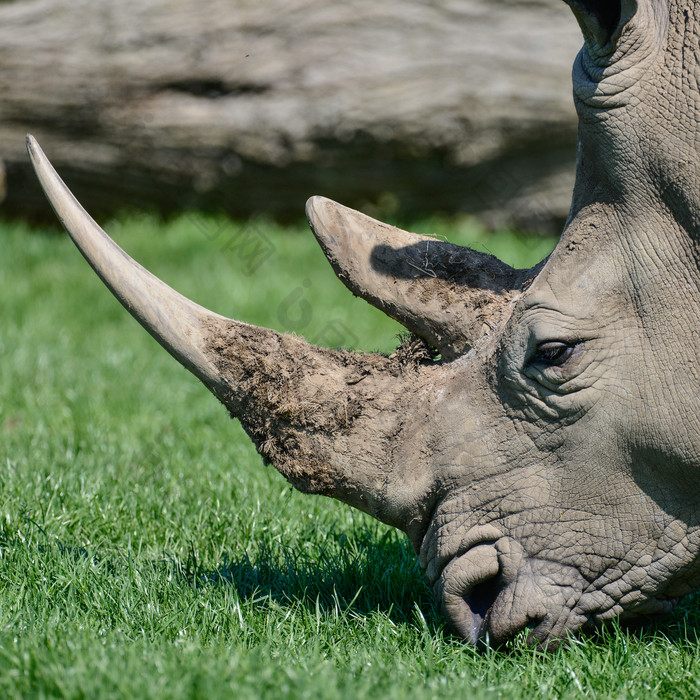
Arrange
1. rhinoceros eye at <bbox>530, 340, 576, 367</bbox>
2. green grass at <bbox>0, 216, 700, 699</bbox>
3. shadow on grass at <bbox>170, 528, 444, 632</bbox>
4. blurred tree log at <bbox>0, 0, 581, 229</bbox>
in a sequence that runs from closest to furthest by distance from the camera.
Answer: green grass at <bbox>0, 216, 700, 699</bbox>, rhinoceros eye at <bbox>530, 340, 576, 367</bbox>, shadow on grass at <bbox>170, 528, 444, 632</bbox>, blurred tree log at <bbox>0, 0, 581, 229</bbox>

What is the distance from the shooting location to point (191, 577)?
12.2 ft

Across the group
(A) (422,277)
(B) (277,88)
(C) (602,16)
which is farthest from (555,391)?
(B) (277,88)

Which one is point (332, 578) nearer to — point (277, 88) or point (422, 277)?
point (422, 277)

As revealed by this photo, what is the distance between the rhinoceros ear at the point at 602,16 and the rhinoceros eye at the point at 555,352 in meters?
0.90

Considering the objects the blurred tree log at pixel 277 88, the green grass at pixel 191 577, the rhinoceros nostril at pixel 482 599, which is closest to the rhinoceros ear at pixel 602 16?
the green grass at pixel 191 577

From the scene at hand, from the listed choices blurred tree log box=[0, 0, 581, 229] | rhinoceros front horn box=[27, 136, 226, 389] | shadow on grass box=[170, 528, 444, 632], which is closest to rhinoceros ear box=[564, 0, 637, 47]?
rhinoceros front horn box=[27, 136, 226, 389]

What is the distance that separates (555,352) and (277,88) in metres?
6.48

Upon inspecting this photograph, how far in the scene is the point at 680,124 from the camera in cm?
284

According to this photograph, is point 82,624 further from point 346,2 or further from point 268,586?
point 346,2

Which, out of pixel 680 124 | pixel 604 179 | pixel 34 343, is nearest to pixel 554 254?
pixel 604 179

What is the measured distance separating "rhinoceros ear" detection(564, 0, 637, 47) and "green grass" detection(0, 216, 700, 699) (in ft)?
3.94

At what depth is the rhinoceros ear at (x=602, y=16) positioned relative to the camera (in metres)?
2.81

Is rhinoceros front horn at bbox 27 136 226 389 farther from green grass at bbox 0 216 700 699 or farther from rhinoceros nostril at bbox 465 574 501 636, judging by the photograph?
rhinoceros nostril at bbox 465 574 501 636

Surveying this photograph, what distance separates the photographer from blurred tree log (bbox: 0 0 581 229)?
867cm
